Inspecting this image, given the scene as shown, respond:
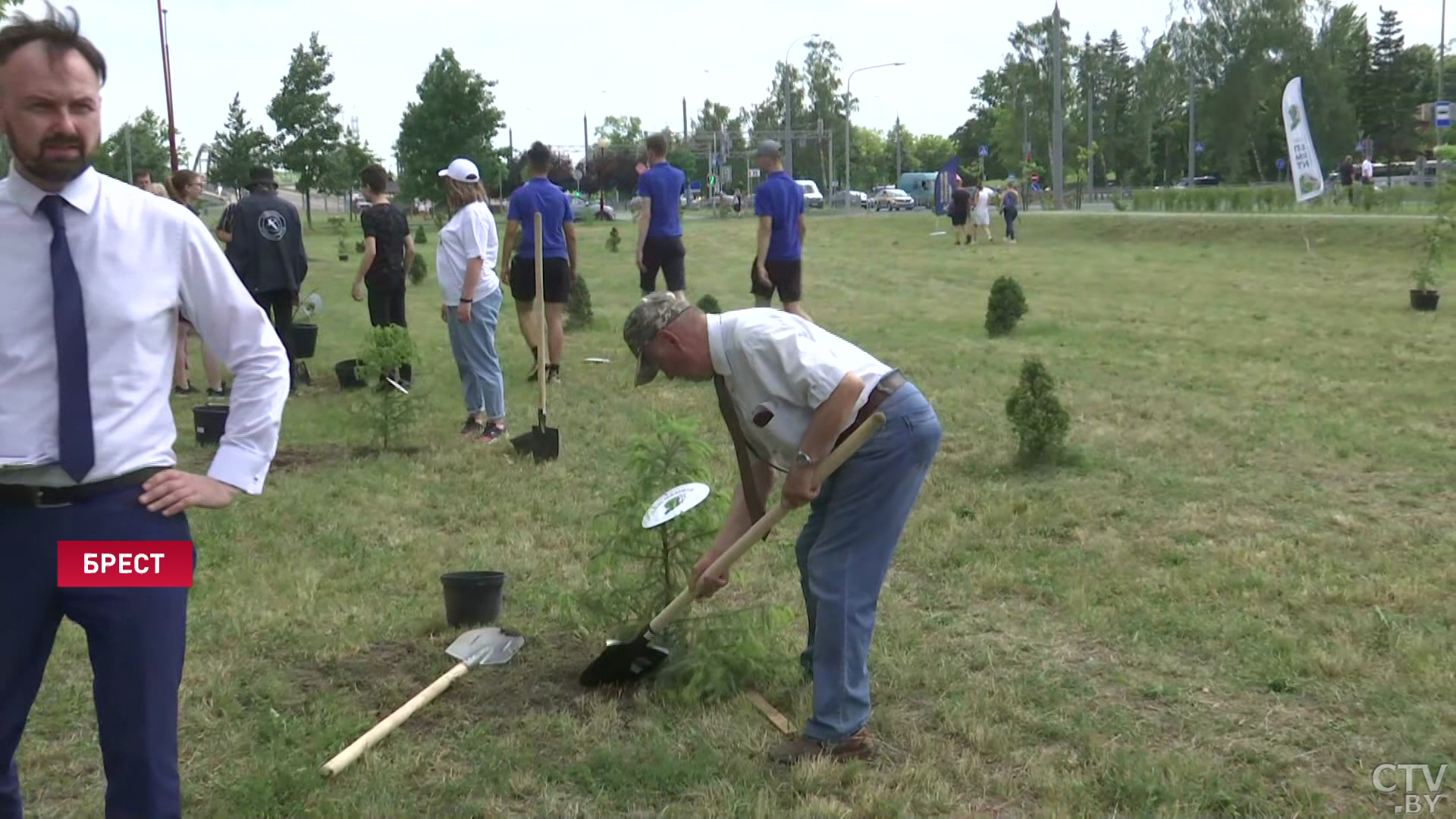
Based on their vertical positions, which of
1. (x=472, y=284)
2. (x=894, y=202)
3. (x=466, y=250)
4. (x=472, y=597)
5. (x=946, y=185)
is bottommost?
(x=472, y=597)

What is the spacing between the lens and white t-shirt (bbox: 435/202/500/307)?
8.15 m

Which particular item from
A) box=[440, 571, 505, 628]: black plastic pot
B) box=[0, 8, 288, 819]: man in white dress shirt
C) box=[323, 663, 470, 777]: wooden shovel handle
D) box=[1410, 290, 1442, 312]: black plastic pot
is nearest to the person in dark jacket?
box=[440, 571, 505, 628]: black plastic pot

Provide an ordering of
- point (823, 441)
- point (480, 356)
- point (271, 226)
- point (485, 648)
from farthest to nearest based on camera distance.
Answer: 1. point (271, 226)
2. point (480, 356)
3. point (485, 648)
4. point (823, 441)

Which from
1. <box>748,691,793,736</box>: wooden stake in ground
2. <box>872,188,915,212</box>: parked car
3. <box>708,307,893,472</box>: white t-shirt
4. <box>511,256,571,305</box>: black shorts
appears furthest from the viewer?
<box>872,188,915,212</box>: parked car

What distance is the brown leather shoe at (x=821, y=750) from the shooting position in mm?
3855

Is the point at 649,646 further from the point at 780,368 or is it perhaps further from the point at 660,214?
the point at 660,214

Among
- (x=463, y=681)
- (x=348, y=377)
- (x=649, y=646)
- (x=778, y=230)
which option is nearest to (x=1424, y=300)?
(x=778, y=230)

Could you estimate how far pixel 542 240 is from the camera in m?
9.34

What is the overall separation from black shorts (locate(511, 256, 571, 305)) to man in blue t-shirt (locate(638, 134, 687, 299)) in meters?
1.29

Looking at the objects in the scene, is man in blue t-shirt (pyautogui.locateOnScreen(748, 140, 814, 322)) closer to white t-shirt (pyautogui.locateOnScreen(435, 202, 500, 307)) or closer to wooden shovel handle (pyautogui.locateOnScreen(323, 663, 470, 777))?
white t-shirt (pyautogui.locateOnScreen(435, 202, 500, 307))

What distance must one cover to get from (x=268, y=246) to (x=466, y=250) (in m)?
2.20

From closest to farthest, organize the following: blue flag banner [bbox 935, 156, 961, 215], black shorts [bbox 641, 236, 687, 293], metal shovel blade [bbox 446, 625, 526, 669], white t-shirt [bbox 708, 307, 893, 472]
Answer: white t-shirt [bbox 708, 307, 893, 472] < metal shovel blade [bbox 446, 625, 526, 669] < black shorts [bbox 641, 236, 687, 293] < blue flag banner [bbox 935, 156, 961, 215]

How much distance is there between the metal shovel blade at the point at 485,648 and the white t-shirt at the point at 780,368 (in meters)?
1.55

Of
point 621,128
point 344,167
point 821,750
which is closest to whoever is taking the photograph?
point 821,750
